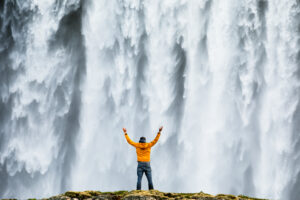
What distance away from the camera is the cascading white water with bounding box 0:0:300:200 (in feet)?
122

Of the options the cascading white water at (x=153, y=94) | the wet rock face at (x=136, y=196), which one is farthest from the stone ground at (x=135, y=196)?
the cascading white water at (x=153, y=94)

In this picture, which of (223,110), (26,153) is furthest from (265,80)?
(26,153)

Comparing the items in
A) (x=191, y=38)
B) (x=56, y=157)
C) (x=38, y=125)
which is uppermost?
(x=191, y=38)

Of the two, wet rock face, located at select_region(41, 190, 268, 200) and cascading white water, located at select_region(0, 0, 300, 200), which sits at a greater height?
cascading white water, located at select_region(0, 0, 300, 200)

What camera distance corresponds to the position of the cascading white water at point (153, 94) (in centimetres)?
3709

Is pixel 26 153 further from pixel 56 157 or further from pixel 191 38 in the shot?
pixel 191 38

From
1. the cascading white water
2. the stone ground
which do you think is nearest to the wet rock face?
the stone ground

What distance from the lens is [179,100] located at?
38.5m

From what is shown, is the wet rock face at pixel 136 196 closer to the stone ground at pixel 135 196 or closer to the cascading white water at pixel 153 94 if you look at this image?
the stone ground at pixel 135 196

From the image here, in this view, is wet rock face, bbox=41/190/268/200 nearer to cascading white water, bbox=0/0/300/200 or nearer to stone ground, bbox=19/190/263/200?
stone ground, bbox=19/190/263/200

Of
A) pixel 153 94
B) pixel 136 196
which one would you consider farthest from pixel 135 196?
pixel 153 94

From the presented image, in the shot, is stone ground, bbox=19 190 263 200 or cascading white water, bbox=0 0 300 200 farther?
cascading white water, bbox=0 0 300 200

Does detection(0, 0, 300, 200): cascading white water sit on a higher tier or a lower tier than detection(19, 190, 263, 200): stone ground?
higher

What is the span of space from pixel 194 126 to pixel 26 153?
14.1 metres
